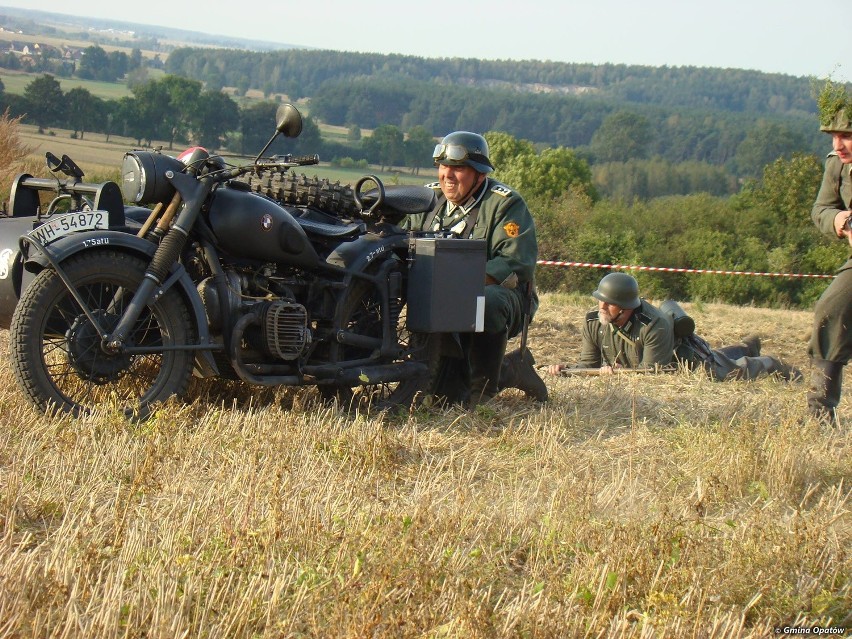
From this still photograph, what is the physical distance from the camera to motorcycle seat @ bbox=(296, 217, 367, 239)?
627 cm

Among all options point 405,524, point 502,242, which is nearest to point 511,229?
point 502,242

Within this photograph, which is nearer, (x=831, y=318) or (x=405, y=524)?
(x=405, y=524)

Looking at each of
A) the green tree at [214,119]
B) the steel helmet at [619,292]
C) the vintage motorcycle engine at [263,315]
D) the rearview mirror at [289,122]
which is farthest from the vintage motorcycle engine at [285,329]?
the green tree at [214,119]

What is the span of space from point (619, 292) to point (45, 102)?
41.4 m

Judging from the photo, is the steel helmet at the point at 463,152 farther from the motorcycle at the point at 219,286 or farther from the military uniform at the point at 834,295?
the military uniform at the point at 834,295

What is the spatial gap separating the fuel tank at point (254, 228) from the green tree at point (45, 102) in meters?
41.5

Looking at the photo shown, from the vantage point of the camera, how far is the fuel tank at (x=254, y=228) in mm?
5727

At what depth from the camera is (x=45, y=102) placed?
46.4 meters

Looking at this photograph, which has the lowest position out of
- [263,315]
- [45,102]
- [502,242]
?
[45,102]

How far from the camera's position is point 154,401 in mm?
5512

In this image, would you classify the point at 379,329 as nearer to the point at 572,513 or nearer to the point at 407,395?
the point at 407,395

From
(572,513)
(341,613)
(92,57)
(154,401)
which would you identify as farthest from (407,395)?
(92,57)

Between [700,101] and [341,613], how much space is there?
187999 millimetres

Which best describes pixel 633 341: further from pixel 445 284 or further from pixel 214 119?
pixel 214 119
